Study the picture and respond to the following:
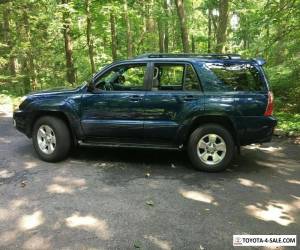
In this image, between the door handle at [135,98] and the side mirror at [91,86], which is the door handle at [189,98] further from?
the side mirror at [91,86]

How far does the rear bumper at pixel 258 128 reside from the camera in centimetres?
627

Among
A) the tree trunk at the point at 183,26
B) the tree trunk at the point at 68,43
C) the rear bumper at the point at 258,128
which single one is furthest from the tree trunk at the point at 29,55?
the rear bumper at the point at 258,128

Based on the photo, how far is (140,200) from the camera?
5.33m

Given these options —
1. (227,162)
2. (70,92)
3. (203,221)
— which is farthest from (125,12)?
(203,221)

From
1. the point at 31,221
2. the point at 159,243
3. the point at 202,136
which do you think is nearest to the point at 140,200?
the point at 159,243

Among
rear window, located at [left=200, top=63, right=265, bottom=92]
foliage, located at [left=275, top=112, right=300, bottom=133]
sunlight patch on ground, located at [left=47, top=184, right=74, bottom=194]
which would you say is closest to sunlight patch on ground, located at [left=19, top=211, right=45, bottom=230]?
sunlight patch on ground, located at [left=47, top=184, right=74, bottom=194]

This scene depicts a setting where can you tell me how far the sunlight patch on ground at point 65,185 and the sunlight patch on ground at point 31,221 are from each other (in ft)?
2.63

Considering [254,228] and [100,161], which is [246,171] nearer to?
[254,228]

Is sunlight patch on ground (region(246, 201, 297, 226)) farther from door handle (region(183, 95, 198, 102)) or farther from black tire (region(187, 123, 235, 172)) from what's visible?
door handle (region(183, 95, 198, 102))

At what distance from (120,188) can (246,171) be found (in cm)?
234

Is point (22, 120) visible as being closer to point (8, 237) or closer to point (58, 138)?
point (58, 138)

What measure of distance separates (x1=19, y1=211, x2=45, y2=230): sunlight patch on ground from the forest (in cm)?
680

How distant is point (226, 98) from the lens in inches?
249

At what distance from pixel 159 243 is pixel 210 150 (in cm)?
268
